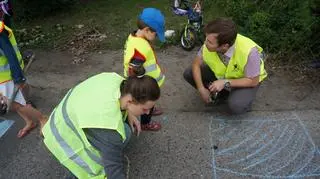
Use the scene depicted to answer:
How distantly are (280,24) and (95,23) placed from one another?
265cm

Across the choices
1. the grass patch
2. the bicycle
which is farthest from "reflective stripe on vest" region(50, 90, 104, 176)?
the grass patch

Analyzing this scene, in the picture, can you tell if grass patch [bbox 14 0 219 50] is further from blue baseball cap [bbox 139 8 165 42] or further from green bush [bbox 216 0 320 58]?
blue baseball cap [bbox 139 8 165 42]

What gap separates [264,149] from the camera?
3.53 m

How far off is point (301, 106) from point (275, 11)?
1890 mm

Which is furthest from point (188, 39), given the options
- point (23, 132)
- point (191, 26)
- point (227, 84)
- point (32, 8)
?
point (32, 8)

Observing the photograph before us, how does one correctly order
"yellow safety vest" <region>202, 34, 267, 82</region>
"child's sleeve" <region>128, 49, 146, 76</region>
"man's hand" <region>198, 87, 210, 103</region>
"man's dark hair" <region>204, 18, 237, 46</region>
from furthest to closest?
"man's hand" <region>198, 87, 210, 103</region> < "yellow safety vest" <region>202, 34, 267, 82</region> < "man's dark hair" <region>204, 18, 237, 46</region> < "child's sleeve" <region>128, 49, 146, 76</region>

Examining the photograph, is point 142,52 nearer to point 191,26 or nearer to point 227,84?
point 227,84

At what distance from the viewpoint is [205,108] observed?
4145mm

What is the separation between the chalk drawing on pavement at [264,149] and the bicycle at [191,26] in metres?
1.54

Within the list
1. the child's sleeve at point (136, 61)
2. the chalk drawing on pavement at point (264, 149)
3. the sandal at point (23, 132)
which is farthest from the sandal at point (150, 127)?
the sandal at point (23, 132)

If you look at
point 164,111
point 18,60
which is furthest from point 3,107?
point 164,111

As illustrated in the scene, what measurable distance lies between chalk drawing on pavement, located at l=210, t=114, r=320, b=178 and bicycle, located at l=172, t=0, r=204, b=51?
1.54 metres

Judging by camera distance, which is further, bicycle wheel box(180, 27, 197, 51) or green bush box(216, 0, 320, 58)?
bicycle wheel box(180, 27, 197, 51)

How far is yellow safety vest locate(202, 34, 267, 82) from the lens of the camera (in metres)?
Answer: 3.68
